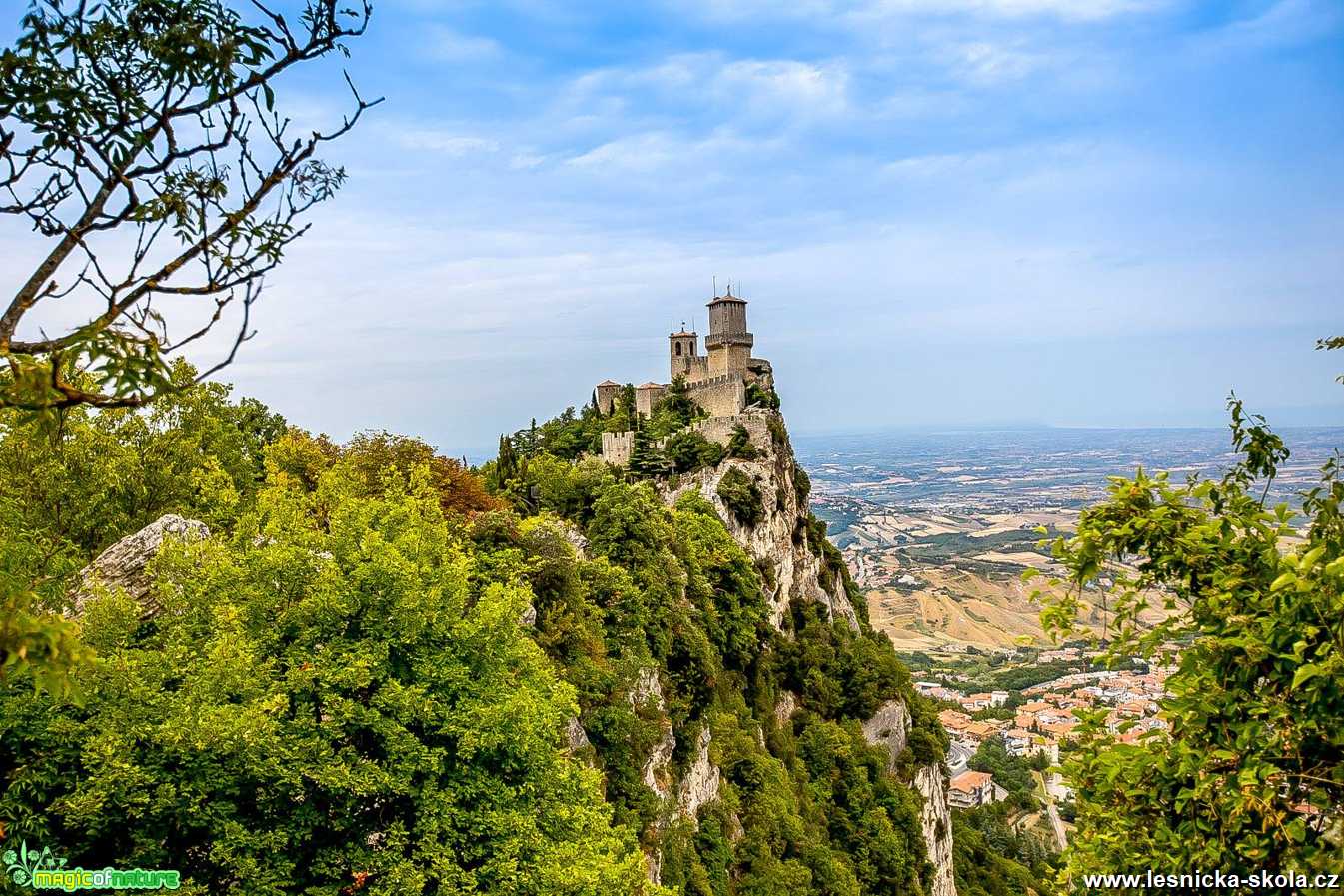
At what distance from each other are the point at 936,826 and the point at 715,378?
26238 millimetres

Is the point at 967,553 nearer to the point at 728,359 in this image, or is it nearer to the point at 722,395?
the point at 728,359

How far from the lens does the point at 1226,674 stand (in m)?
5.16

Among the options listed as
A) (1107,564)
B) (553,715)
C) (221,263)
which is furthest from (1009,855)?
(221,263)

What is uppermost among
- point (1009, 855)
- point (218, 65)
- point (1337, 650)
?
point (218, 65)

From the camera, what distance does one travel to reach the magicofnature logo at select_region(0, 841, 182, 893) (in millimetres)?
7410

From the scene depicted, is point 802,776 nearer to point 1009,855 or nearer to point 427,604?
point 427,604

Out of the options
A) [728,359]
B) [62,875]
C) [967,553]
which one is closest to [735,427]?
[728,359]

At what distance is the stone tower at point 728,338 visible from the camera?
1929 inches

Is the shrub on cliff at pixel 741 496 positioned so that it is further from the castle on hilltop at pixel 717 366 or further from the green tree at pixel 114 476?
the green tree at pixel 114 476

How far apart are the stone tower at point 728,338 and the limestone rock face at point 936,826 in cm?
2459

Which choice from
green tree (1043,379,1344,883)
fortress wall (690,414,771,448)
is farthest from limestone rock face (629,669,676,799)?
fortress wall (690,414,771,448)

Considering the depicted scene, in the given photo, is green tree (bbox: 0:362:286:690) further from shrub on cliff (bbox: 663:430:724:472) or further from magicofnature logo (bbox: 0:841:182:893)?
shrub on cliff (bbox: 663:430:724:472)

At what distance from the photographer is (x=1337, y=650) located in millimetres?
4477

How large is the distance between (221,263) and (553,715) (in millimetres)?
8507
